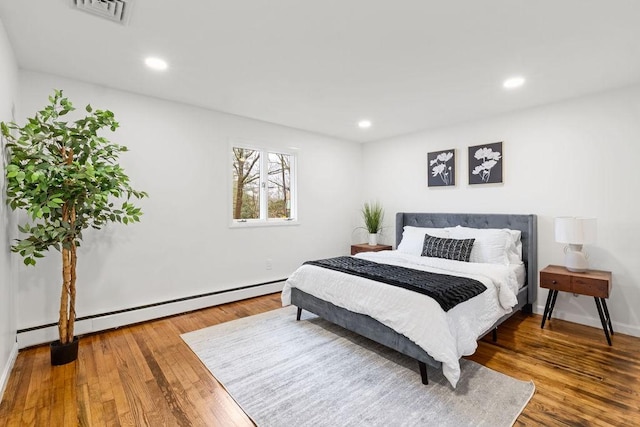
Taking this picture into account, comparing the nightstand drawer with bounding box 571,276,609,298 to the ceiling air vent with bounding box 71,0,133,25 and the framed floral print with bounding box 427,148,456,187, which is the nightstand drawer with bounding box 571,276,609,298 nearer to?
the framed floral print with bounding box 427,148,456,187

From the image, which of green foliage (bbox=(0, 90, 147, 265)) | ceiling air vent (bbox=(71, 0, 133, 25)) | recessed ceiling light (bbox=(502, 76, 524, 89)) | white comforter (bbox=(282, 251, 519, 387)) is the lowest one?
white comforter (bbox=(282, 251, 519, 387))

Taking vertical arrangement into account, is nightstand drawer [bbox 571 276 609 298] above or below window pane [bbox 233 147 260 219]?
below

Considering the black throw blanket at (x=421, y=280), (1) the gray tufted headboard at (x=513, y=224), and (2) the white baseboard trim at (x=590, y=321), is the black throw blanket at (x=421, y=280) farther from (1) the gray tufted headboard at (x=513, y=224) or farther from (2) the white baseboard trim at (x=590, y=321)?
(2) the white baseboard trim at (x=590, y=321)

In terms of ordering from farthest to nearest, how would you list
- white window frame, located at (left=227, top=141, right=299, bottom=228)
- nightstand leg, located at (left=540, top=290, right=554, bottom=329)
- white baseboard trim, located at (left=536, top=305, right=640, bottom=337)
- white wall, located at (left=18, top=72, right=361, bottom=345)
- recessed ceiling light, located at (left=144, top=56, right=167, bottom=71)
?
white window frame, located at (left=227, top=141, right=299, bottom=228) < nightstand leg, located at (left=540, top=290, right=554, bottom=329) < white baseboard trim, located at (left=536, top=305, right=640, bottom=337) < white wall, located at (left=18, top=72, right=361, bottom=345) < recessed ceiling light, located at (left=144, top=56, right=167, bottom=71)

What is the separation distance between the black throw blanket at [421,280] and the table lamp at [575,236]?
1.21 meters

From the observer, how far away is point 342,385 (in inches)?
84.1

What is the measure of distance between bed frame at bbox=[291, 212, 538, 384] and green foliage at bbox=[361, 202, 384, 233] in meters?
0.39

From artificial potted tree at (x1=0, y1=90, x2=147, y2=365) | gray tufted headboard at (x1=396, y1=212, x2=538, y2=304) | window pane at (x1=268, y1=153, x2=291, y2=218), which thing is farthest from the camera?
window pane at (x1=268, y1=153, x2=291, y2=218)

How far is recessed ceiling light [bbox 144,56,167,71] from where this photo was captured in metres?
2.53

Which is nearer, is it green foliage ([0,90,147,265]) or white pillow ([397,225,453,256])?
green foliage ([0,90,147,265])

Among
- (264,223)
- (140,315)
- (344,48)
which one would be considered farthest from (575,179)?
(140,315)

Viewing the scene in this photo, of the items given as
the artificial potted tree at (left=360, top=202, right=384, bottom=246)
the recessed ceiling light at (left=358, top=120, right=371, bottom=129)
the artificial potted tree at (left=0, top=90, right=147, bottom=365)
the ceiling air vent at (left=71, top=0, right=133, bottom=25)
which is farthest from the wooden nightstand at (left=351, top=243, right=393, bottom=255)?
the ceiling air vent at (left=71, top=0, right=133, bottom=25)

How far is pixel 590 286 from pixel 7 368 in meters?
4.79

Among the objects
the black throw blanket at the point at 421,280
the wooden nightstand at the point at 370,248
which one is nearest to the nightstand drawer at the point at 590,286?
the black throw blanket at the point at 421,280
